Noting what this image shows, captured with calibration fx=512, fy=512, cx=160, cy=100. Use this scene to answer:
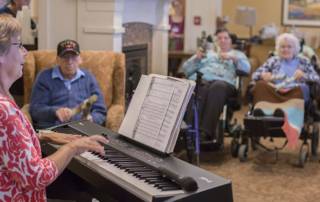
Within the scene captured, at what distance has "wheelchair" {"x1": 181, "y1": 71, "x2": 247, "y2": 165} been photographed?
12.5 ft

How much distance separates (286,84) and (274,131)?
55cm

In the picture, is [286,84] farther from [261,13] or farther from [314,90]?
[261,13]

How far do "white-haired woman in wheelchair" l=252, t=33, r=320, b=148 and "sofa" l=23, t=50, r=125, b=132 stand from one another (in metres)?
1.17

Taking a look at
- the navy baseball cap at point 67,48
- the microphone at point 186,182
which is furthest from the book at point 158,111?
the navy baseball cap at point 67,48

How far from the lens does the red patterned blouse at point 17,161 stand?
4.90 ft

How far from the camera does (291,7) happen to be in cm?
786

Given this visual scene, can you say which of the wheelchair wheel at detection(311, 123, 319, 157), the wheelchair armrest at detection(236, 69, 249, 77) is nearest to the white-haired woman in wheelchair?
the wheelchair armrest at detection(236, 69, 249, 77)

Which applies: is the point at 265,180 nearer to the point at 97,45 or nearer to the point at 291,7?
the point at 97,45

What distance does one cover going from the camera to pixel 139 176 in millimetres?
1752

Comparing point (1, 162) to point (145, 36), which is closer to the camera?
point (1, 162)

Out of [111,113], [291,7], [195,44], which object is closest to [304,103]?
[111,113]

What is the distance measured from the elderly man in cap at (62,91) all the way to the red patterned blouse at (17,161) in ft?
5.71

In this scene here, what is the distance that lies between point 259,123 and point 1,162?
2.85 meters

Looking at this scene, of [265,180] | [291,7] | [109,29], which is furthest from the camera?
[291,7]
